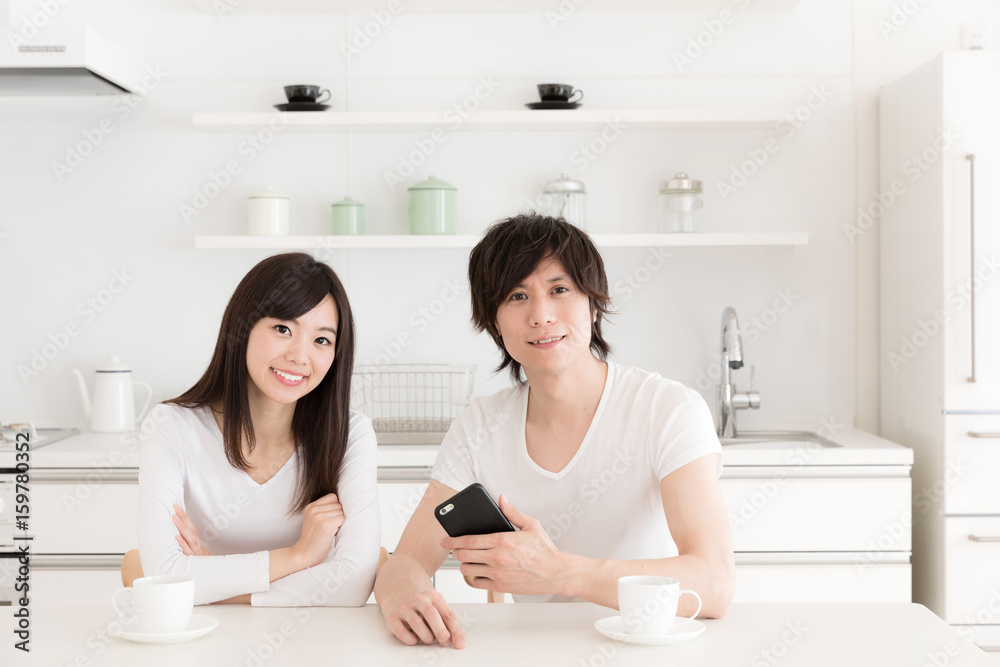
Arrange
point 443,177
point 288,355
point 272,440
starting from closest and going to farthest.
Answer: point 288,355 < point 272,440 < point 443,177

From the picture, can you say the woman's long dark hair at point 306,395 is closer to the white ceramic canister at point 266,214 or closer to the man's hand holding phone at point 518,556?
the man's hand holding phone at point 518,556

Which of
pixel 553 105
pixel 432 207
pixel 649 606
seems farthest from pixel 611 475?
pixel 553 105

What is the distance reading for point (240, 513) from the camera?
1638mm

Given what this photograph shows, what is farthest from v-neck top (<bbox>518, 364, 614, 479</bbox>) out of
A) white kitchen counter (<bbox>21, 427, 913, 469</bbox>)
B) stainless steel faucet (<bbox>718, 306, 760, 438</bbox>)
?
stainless steel faucet (<bbox>718, 306, 760, 438</bbox>)

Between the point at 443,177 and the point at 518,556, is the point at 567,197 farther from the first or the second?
the point at 518,556

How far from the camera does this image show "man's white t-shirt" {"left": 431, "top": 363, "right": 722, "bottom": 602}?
152 centimetres

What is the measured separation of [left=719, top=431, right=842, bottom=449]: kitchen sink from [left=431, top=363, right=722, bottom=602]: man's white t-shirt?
50.9 inches

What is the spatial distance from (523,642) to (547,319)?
57cm

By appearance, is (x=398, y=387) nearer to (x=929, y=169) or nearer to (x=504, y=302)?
(x=504, y=302)

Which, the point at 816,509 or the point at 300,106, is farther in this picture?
the point at 300,106

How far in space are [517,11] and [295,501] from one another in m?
1.99

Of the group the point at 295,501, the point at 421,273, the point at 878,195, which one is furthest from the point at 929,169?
the point at 295,501

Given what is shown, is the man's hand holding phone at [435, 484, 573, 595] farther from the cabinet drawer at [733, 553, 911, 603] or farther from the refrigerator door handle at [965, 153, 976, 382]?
the refrigerator door handle at [965, 153, 976, 382]

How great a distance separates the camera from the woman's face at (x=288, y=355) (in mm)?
1610
